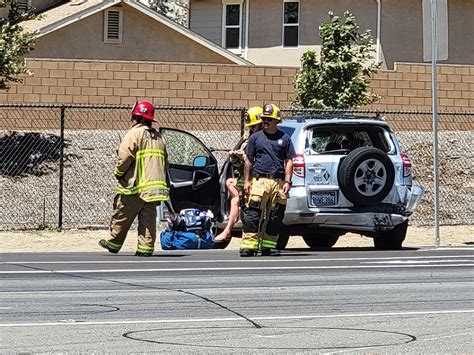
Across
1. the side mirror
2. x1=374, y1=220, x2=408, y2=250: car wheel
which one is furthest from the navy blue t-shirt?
x1=374, y1=220, x2=408, y2=250: car wheel

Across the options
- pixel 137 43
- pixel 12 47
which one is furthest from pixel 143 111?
pixel 137 43

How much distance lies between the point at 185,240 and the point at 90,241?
3607 millimetres

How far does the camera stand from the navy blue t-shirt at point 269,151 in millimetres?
15016

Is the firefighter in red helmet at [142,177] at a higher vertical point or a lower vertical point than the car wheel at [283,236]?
higher

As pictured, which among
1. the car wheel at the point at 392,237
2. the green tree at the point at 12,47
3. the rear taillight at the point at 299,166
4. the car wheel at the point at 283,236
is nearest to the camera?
the rear taillight at the point at 299,166

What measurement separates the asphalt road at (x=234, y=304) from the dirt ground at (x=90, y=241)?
3.42 meters

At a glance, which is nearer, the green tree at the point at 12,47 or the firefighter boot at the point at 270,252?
the firefighter boot at the point at 270,252

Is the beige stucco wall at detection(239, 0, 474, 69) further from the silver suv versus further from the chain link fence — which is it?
the silver suv

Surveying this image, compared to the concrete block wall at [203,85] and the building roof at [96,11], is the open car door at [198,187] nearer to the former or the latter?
the concrete block wall at [203,85]

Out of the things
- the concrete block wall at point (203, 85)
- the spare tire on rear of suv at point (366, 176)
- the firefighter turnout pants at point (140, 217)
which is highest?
the concrete block wall at point (203, 85)

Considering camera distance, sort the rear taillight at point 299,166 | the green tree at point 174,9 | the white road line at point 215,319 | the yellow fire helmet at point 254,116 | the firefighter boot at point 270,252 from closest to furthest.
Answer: the white road line at point 215,319 → the firefighter boot at point 270,252 → the rear taillight at point 299,166 → the yellow fire helmet at point 254,116 → the green tree at point 174,9

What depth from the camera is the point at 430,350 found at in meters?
8.50

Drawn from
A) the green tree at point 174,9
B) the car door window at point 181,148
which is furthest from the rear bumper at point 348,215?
the green tree at point 174,9

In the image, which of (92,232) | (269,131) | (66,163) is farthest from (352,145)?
(66,163)
